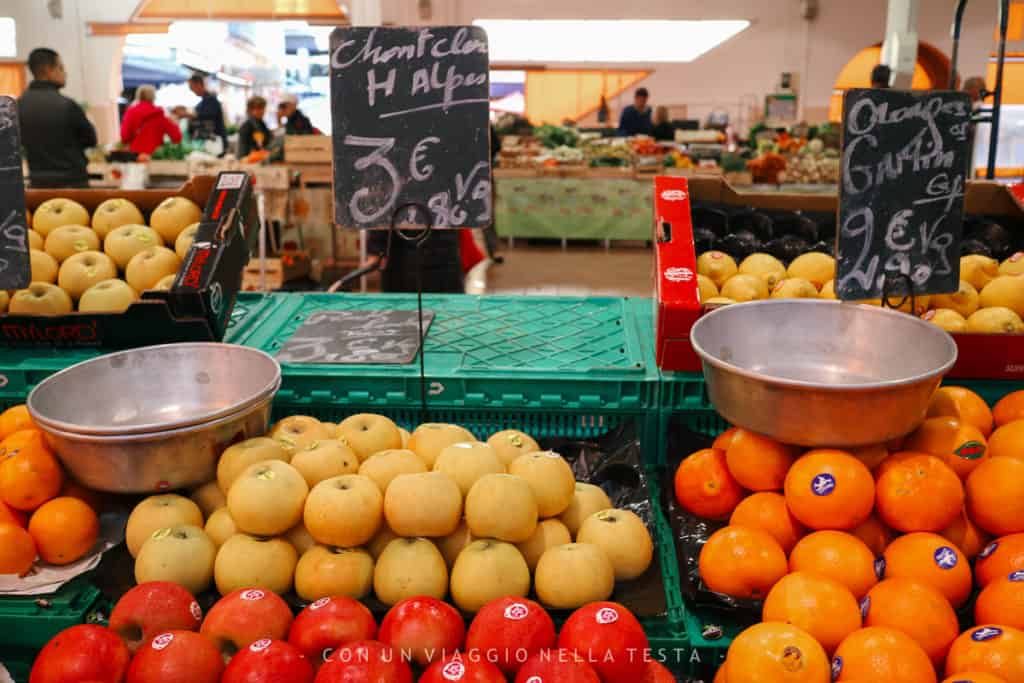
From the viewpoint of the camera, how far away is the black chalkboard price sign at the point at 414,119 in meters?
1.92

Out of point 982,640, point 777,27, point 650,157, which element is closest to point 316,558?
point 982,640

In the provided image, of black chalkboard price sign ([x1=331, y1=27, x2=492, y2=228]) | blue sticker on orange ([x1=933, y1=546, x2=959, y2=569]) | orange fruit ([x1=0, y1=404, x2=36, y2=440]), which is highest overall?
black chalkboard price sign ([x1=331, y1=27, x2=492, y2=228])

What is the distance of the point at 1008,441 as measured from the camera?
1.63 m

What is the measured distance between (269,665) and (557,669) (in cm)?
40

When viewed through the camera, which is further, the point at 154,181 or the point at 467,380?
the point at 154,181

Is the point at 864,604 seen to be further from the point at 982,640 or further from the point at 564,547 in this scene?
the point at 564,547

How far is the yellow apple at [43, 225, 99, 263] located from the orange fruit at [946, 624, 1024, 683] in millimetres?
2332

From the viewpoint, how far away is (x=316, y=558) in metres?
1.43

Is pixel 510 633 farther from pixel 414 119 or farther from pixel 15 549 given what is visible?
pixel 414 119

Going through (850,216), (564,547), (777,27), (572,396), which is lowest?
(564,547)

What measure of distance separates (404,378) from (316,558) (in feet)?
1.92

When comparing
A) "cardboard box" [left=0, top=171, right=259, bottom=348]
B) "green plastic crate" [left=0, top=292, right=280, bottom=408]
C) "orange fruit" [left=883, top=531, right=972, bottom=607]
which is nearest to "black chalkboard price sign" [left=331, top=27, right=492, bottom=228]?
"cardboard box" [left=0, top=171, right=259, bottom=348]

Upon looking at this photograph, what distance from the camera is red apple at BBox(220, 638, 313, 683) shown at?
45.1 inches

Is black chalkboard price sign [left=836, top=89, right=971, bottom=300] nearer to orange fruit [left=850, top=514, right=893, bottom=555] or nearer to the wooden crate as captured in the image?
orange fruit [left=850, top=514, right=893, bottom=555]
